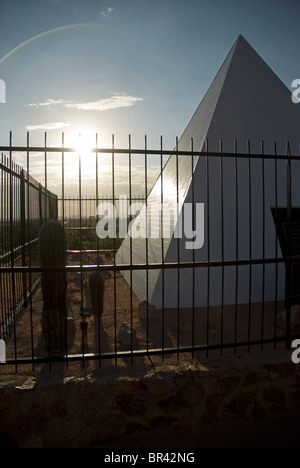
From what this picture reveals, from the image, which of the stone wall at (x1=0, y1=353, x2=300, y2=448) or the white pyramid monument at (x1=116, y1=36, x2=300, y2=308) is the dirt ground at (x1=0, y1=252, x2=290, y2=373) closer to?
→ the white pyramid monument at (x1=116, y1=36, x2=300, y2=308)

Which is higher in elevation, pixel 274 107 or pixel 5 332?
pixel 274 107

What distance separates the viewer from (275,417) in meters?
3.31

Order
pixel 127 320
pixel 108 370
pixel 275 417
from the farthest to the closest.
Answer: pixel 127 320 < pixel 275 417 < pixel 108 370

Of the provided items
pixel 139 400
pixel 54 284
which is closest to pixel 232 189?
pixel 54 284

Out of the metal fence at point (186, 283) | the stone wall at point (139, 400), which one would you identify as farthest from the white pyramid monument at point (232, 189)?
the stone wall at point (139, 400)

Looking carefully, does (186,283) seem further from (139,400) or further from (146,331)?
(139,400)

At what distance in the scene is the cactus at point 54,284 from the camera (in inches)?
181

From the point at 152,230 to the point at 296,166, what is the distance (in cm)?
406

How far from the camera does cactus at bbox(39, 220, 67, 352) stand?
181 inches

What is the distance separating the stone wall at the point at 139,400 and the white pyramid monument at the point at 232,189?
327 centimetres

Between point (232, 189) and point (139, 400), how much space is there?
5726 mm

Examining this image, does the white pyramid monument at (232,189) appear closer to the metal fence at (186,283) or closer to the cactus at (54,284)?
the metal fence at (186,283)
